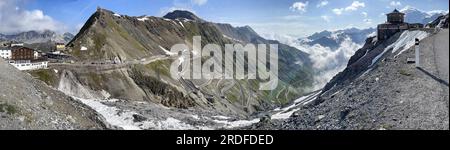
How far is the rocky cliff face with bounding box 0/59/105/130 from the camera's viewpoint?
4797 cm

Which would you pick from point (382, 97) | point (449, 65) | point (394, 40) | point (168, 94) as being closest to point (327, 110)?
point (382, 97)

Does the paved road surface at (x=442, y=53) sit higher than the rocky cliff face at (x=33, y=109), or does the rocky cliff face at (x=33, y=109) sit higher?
the paved road surface at (x=442, y=53)

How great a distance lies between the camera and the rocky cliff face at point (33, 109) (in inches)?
1889

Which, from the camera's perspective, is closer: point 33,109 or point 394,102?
point 394,102

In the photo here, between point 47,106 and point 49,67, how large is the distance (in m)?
60.5

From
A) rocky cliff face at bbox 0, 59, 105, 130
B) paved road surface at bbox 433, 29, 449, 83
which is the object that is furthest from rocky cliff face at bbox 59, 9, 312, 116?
paved road surface at bbox 433, 29, 449, 83

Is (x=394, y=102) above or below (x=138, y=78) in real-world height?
above

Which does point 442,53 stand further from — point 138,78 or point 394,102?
point 138,78

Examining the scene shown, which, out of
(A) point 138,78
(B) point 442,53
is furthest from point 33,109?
(A) point 138,78

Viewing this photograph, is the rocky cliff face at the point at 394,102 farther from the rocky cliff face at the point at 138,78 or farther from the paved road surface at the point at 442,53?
the rocky cliff face at the point at 138,78

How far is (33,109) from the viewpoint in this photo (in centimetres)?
5181

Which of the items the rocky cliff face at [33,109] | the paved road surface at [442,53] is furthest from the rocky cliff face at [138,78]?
the paved road surface at [442,53]

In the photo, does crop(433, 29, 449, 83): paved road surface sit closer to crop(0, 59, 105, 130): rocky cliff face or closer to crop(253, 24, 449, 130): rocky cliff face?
crop(253, 24, 449, 130): rocky cliff face

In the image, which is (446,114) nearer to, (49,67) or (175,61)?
(49,67)
